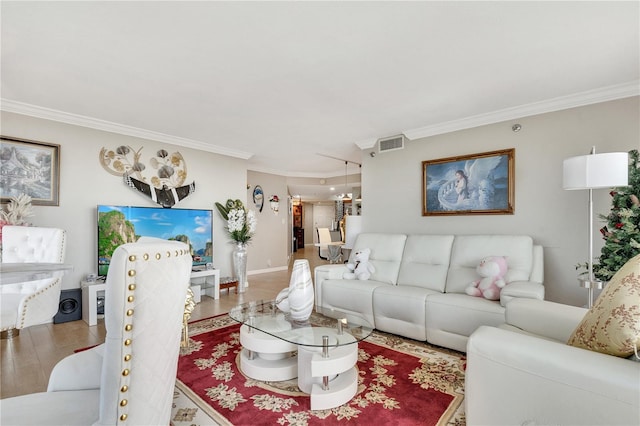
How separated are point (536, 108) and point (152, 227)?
16.4ft

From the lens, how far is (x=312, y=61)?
2338 millimetres

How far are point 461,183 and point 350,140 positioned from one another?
5.63 ft

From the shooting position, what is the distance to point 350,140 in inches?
179

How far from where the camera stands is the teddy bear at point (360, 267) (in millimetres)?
3578

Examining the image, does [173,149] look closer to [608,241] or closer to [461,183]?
[461,183]

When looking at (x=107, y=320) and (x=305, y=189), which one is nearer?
(x=107, y=320)

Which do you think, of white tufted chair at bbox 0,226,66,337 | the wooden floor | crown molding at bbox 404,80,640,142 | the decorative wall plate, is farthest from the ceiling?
A: the decorative wall plate

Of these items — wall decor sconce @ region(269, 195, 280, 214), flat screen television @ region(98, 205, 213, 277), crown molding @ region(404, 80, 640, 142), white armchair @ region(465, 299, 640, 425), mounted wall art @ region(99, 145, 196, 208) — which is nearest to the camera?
white armchair @ region(465, 299, 640, 425)

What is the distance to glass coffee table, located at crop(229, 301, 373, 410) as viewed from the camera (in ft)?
6.05

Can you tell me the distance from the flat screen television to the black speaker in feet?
1.08

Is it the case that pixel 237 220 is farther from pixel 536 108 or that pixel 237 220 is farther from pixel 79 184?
pixel 536 108

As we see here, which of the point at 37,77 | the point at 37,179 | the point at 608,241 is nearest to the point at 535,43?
the point at 608,241

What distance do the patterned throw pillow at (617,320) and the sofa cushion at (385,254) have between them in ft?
7.59

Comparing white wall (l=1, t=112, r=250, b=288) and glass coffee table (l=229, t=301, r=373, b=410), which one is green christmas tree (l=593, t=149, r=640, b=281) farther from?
white wall (l=1, t=112, r=250, b=288)
